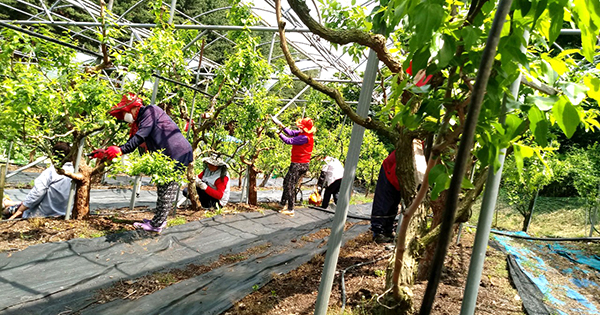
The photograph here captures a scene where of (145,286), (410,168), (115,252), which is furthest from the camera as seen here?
(115,252)

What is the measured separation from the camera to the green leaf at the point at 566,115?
0.69 metres

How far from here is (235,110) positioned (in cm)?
659

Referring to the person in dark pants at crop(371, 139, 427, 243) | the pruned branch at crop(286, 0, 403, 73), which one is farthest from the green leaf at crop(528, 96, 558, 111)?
the person in dark pants at crop(371, 139, 427, 243)

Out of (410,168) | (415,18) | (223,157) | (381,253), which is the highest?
(415,18)

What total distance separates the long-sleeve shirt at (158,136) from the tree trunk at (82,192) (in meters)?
Result: 0.59

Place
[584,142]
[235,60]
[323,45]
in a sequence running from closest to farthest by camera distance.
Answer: [235,60], [323,45], [584,142]

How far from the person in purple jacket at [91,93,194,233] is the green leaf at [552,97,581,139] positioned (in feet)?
11.9

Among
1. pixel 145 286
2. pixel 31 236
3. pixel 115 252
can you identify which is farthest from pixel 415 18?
pixel 31 236

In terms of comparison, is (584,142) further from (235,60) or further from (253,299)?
(253,299)

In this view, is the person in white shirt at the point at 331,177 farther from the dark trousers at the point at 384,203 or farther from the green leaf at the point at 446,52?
the green leaf at the point at 446,52

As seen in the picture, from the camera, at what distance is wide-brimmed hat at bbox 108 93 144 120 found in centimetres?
376

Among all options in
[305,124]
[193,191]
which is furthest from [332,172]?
[193,191]

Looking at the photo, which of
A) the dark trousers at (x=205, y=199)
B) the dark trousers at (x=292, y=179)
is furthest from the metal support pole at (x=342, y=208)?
the dark trousers at (x=292, y=179)

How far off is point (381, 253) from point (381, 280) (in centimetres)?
103
